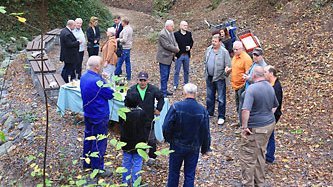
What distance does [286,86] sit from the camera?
32.2 feet

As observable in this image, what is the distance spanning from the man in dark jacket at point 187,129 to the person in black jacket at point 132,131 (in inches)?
19.9

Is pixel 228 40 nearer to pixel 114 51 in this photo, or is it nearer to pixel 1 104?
pixel 114 51

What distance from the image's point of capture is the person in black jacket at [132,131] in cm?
575

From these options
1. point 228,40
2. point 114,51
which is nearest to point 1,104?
point 114,51

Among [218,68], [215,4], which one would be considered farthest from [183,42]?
[215,4]

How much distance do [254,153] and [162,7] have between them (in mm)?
21144

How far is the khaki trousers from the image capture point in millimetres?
5719

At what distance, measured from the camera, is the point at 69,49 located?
995cm

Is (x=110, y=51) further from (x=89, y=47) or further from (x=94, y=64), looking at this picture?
(x=94, y=64)

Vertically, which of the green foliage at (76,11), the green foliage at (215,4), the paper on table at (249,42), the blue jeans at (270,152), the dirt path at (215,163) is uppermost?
the green foliage at (215,4)

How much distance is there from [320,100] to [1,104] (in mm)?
7574

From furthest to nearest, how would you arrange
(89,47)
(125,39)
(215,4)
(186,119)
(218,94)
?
(215,4), (89,47), (125,39), (218,94), (186,119)

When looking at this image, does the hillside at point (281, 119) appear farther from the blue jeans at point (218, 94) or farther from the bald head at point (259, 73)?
the bald head at point (259, 73)

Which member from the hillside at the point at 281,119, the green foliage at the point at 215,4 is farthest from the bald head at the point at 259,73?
the green foliage at the point at 215,4
